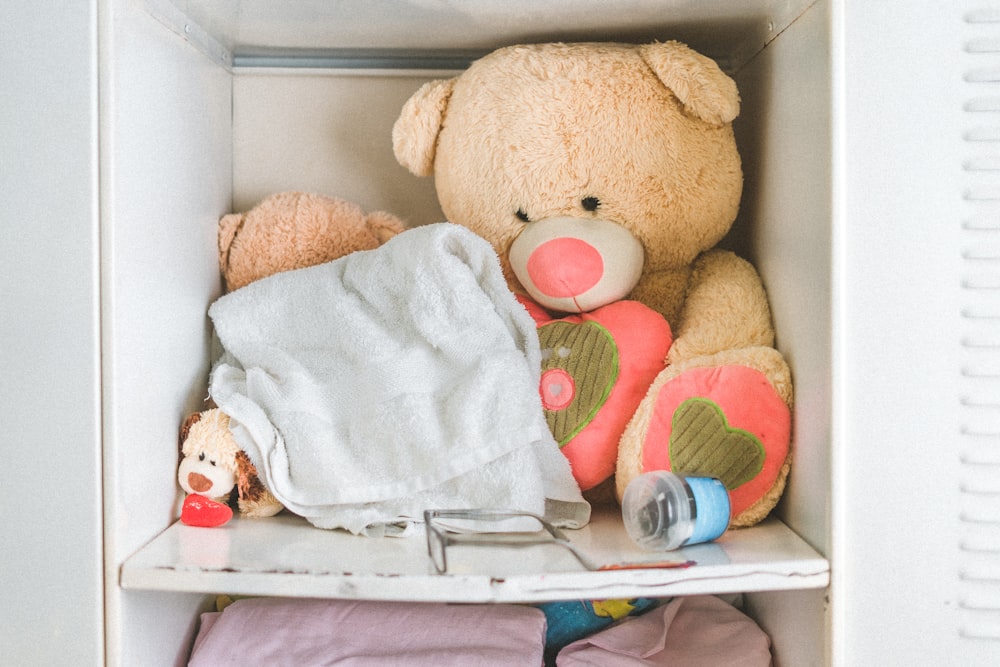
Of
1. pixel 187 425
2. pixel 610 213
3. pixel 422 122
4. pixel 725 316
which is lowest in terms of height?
pixel 187 425

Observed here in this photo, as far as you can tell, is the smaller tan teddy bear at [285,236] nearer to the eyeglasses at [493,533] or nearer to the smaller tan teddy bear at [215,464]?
the smaller tan teddy bear at [215,464]

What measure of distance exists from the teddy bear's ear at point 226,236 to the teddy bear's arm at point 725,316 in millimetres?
540

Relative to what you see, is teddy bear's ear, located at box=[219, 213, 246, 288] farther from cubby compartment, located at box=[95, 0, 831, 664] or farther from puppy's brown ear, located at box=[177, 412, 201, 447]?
puppy's brown ear, located at box=[177, 412, 201, 447]

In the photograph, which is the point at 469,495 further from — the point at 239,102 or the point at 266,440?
the point at 239,102

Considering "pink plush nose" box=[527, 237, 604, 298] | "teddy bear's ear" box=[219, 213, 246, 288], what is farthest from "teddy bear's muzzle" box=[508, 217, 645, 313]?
"teddy bear's ear" box=[219, 213, 246, 288]

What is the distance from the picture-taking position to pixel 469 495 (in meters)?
0.77

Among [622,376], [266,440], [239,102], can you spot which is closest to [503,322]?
[622,376]

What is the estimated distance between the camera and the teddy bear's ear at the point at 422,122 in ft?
2.94

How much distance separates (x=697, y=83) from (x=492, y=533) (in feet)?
1.69

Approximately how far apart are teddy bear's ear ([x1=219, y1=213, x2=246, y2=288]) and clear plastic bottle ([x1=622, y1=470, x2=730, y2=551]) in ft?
1.85

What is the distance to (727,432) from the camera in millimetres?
742

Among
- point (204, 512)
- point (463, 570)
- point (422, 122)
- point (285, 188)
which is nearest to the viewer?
point (463, 570)

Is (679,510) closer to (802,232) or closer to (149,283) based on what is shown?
(802,232)
